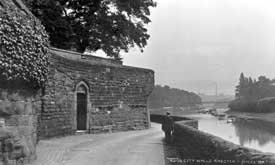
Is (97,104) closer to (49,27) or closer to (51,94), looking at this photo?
(51,94)

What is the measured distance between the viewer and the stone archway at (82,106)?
19203 mm

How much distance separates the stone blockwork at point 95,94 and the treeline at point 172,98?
293ft

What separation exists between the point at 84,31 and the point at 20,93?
2150cm

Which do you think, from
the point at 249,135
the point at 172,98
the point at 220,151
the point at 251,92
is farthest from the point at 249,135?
the point at 172,98

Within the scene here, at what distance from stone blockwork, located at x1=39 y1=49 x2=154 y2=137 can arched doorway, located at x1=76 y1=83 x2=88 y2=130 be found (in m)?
0.19

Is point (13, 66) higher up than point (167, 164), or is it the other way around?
point (13, 66)

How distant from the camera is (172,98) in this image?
136 metres

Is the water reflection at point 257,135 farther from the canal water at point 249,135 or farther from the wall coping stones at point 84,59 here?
the wall coping stones at point 84,59

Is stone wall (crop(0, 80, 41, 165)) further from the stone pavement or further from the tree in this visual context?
the tree

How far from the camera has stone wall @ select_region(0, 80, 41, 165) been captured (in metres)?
7.88

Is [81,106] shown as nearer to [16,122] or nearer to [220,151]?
[16,122]

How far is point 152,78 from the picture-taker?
26.3 m

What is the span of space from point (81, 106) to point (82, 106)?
79mm

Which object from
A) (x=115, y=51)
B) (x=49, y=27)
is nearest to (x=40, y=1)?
(x=49, y=27)
